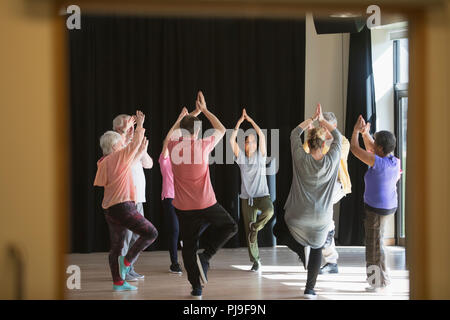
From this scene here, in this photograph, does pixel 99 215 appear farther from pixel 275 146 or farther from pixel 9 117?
pixel 9 117

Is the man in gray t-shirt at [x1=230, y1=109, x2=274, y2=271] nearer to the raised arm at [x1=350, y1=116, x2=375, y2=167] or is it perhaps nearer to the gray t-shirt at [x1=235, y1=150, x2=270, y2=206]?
the gray t-shirt at [x1=235, y1=150, x2=270, y2=206]

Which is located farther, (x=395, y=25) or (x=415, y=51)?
(x=395, y=25)

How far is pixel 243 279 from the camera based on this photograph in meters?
5.52

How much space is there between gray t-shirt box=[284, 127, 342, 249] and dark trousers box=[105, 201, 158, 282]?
121 centimetres

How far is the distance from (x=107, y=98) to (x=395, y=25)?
3838 millimetres

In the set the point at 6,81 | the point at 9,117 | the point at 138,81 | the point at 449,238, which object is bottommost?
the point at 449,238

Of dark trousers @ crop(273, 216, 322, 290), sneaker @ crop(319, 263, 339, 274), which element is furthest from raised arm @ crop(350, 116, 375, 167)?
sneaker @ crop(319, 263, 339, 274)

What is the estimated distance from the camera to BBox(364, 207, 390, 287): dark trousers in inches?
189

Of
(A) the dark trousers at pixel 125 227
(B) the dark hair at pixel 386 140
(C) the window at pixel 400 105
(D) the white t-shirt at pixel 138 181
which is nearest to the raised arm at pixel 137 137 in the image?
(A) the dark trousers at pixel 125 227

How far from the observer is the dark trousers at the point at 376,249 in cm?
481

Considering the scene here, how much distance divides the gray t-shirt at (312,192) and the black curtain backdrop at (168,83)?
343 cm

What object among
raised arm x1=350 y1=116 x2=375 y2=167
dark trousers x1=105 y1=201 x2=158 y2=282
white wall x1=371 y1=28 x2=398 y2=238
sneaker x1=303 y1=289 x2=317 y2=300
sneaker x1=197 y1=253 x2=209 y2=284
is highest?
white wall x1=371 y1=28 x2=398 y2=238

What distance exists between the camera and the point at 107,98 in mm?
7473

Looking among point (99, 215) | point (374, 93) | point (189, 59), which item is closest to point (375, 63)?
point (374, 93)
